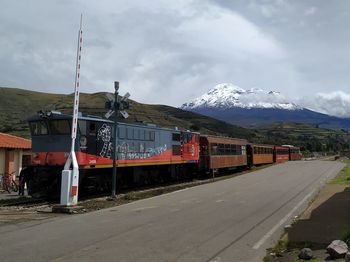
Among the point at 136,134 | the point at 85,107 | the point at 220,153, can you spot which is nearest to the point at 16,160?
the point at 136,134

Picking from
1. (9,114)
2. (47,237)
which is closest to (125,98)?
(47,237)

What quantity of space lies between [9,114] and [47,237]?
115 m

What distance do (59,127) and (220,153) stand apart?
860 inches

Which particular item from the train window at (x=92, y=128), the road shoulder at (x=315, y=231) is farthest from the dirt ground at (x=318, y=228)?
the train window at (x=92, y=128)

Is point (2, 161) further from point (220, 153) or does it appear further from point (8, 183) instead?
point (220, 153)

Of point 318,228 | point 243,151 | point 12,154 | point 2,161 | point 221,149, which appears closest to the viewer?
point 318,228

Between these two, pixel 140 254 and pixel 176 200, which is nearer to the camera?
pixel 140 254

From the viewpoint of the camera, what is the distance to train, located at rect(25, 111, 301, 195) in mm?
20672

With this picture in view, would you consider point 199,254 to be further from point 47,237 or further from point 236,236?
point 47,237

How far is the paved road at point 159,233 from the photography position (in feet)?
30.8

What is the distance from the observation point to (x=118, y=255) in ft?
30.3

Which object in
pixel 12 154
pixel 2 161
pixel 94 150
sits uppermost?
pixel 12 154

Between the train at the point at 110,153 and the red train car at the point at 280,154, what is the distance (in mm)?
32607

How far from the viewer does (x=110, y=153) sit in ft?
75.5
